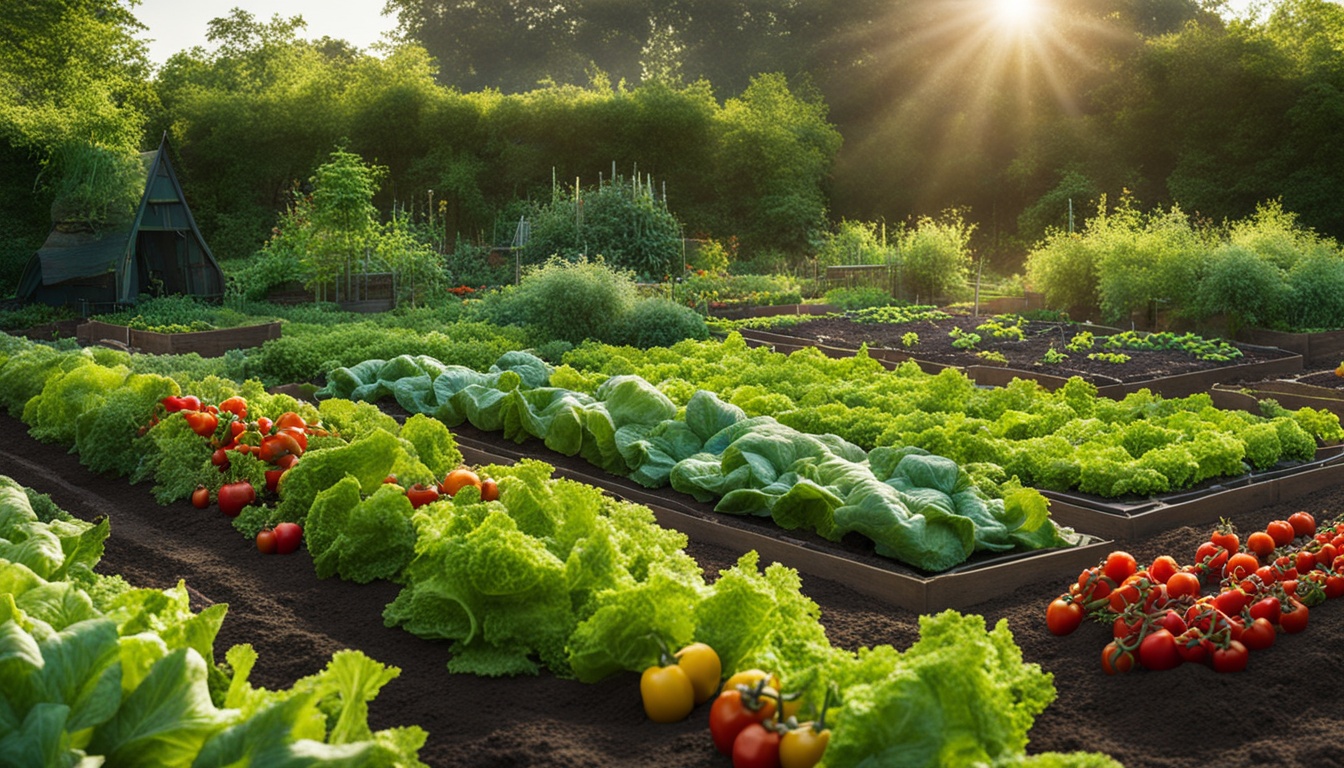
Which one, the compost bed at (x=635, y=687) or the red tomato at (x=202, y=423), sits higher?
the red tomato at (x=202, y=423)

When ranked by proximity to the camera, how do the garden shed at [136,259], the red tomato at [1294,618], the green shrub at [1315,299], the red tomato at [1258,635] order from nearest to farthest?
the red tomato at [1258,635]
the red tomato at [1294,618]
the green shrub at [1315,299]
the garden shed at [136,259]

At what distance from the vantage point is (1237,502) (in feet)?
18.4

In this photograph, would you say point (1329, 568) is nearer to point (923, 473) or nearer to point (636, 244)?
point (923, 473)

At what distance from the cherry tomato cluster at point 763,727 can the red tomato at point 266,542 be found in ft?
8.66

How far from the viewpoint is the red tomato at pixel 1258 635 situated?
359 cm

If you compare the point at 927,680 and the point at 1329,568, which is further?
the point at 1329,568

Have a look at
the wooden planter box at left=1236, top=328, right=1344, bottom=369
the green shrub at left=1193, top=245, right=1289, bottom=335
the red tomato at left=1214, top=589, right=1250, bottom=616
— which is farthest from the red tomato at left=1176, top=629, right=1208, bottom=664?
the green shrub at left=1193, top=245, right=1289, bottom=335

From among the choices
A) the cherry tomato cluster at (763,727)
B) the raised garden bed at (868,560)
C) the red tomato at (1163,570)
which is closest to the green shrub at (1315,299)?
the raised garden bed at (868,560)

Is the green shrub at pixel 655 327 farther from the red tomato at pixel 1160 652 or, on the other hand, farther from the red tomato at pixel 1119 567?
the red tomato at pixel 1160 652

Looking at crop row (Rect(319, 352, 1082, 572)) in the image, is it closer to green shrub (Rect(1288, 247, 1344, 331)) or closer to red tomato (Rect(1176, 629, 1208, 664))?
red tomato (Rect(1176, 629, 1208, 664))

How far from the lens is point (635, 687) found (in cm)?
328

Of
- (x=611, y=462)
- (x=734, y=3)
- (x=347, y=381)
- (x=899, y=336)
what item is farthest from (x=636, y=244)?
(x=734, y=3)

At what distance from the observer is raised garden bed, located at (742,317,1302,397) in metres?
9.25

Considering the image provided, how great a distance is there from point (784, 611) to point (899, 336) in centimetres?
930
